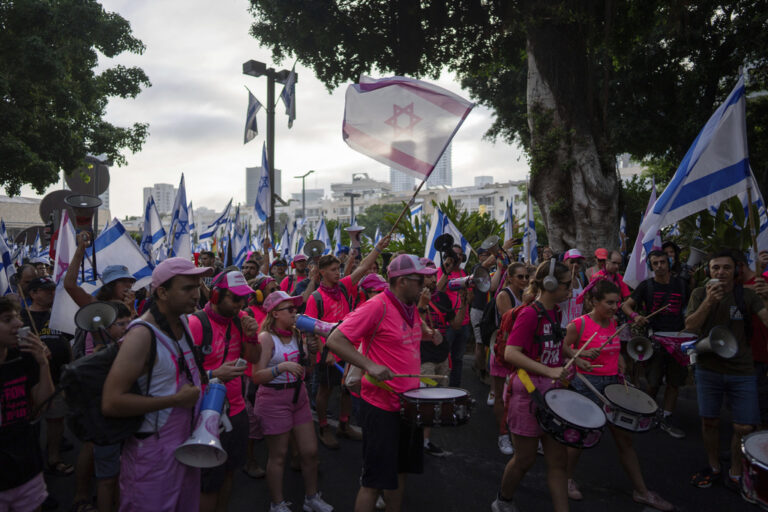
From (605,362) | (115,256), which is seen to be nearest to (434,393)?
(605,362)

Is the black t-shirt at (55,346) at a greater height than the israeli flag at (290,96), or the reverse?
the israeli flag at (290,96)

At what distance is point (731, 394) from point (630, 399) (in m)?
1.18

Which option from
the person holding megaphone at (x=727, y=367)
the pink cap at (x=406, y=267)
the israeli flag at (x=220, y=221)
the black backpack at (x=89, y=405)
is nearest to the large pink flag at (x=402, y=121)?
the pink cap at (x=406, y=267)

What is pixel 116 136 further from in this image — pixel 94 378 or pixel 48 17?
pixel 94 378

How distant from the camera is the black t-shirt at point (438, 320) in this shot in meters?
5.74

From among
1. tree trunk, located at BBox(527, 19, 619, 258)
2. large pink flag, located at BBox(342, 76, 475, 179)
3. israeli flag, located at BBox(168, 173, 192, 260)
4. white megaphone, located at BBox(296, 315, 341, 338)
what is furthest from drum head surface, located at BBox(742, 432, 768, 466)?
tree trunk, located at BBox(527, 19, 619, 258)

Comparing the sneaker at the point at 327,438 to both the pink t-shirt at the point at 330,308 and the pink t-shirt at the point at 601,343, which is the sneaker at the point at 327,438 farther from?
the pink t-shirt at the point at 601,343

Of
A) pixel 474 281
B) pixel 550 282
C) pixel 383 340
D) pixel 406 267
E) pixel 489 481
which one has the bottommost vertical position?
pixel 489 481

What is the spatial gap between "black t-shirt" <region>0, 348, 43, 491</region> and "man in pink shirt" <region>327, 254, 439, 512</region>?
1791 millimetres

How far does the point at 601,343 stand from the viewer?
13.7 feet

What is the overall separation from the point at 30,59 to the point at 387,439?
44.7ft

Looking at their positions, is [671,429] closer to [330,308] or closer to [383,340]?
[330,308]

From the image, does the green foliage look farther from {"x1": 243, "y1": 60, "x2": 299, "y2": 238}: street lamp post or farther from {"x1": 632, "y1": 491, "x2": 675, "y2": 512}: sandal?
{"x1": 632, "y1": 491, "x2": 675, "y2": 512}: sandal

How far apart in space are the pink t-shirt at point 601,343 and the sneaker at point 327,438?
2678 millimetres
